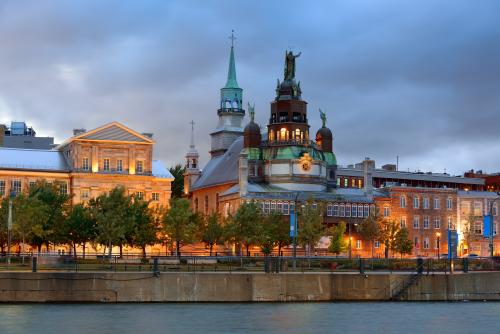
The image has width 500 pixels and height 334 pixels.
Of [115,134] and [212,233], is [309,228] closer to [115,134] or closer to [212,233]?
[212,233]

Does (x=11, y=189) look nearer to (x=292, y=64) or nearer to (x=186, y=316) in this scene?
(x=292, y=64)

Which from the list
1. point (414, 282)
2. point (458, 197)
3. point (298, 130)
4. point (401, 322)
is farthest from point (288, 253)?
point (401, 322)

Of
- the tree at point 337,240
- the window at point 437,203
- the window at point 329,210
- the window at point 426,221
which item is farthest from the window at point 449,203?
the tree at point 337,240

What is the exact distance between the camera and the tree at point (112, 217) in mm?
106812

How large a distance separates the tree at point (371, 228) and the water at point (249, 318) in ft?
231

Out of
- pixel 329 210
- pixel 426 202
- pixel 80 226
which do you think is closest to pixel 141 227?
pixel 80 226

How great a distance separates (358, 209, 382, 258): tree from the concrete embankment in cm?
6496

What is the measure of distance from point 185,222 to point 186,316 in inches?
2110

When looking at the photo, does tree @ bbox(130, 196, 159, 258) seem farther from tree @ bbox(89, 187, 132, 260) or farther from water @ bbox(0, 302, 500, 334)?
water @ bbox(0, 302, 500, 334)

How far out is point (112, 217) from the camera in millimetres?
108000

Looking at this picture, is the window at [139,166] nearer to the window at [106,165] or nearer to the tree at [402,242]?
the window at [106,165]

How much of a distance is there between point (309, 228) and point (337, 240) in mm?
10727

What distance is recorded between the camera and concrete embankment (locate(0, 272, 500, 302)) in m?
70.4

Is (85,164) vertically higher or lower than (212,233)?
higher
